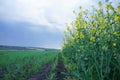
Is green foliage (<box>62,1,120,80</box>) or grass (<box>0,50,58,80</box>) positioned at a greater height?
green foliage (<box>62,1,120,80</box>)

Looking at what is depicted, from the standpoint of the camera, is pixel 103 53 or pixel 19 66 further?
pixel 19 66

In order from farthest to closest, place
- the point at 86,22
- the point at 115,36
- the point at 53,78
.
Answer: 1. the point at 53,78
2. the point at 86,22
3. the point at 115,36

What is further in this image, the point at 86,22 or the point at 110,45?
the point at 86,22

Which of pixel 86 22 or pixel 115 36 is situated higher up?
pixel 86 22

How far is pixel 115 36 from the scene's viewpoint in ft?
13.1

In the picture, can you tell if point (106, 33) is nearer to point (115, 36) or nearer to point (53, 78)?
point (115, 36)

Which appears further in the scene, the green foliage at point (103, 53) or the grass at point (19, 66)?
the grass at point (19, 66)

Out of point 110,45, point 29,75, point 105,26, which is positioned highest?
point 105,26

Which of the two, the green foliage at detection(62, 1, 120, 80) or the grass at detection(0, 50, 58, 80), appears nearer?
the green foliage at detection(62, 1, 120, 80)

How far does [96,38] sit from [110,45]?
49cm

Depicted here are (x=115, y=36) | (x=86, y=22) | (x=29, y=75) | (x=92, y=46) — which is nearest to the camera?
(x=115, y=36)

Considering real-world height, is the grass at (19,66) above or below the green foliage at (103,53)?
below

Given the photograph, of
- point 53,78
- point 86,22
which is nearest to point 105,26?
point 86,22

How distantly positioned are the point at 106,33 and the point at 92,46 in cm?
35
